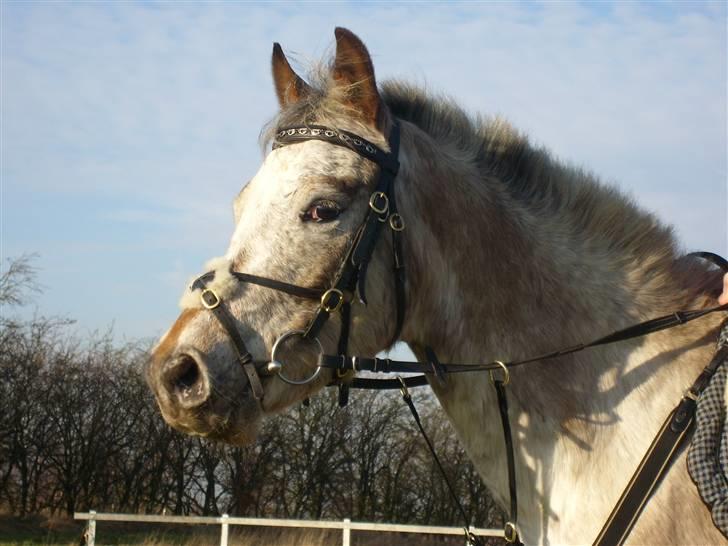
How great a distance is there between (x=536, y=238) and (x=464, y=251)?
375 mm

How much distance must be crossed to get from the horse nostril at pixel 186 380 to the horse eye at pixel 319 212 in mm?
758

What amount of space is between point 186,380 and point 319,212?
0.87 meters

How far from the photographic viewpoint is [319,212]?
3344 millimetres

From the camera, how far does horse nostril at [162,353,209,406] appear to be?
10.1 feet

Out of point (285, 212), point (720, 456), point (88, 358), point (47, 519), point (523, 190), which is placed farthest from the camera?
point (88, 358)

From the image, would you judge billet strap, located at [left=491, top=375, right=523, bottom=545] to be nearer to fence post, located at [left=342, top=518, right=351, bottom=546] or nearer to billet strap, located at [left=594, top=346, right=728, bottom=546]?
billet strap, located at [left=594, top=346, right=728, bottom=546]

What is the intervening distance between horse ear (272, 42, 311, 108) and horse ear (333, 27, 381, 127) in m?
0.28

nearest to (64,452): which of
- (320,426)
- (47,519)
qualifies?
(47,519)

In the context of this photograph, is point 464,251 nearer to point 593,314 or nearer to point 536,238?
point 536,238

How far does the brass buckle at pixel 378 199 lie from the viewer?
3424 mm

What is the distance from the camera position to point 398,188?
356 centimetres

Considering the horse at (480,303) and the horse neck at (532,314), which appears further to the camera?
the horse neck at (532,314)

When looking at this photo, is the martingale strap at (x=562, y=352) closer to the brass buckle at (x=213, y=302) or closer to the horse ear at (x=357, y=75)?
the brass buckle at (x=213, y=302)

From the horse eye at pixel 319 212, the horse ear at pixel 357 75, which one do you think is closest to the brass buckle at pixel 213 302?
the horse eye at pixel 319 212
